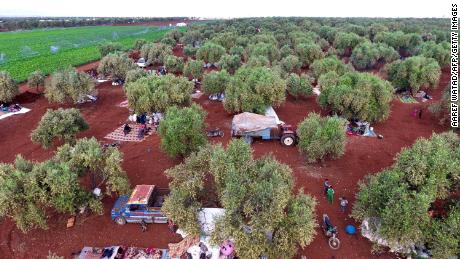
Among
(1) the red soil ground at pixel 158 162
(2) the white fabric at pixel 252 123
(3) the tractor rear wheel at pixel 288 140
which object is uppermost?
(2) the white fabric at pixel 252 123

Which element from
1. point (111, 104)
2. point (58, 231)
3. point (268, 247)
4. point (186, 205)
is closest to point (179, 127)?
point (186, 205)

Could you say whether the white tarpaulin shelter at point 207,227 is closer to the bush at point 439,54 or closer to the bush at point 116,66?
the bush at point 116,66

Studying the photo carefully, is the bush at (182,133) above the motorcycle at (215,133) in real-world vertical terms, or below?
above

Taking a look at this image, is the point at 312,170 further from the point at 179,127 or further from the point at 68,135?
the point at 68,135

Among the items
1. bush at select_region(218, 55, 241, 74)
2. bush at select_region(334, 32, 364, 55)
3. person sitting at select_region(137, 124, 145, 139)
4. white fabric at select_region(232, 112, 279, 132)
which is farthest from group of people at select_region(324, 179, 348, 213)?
bush at select_region(334, 32, 364, 55)

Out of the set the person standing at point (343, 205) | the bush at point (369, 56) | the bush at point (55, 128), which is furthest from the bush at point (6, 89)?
the bush at point (369, 56)
